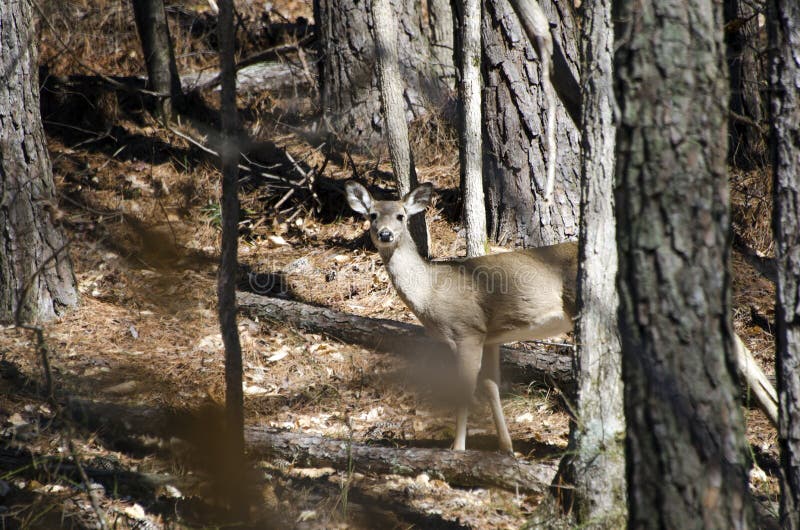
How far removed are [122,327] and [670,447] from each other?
18.5 feet

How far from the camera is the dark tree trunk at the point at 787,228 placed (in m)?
3.65

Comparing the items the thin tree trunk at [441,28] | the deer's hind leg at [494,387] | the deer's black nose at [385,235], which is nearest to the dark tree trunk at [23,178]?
the deer's black nose at [385,235]

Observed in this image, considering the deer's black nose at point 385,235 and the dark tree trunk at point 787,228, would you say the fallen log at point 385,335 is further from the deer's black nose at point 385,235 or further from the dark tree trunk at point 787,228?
the dark tree trunk at point 787,228

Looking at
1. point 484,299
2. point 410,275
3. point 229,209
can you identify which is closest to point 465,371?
point 484,299

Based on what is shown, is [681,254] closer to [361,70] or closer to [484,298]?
[484,298]

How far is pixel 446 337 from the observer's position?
6.29 meters

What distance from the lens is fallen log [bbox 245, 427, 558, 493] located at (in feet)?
16.3

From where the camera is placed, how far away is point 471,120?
286 inches

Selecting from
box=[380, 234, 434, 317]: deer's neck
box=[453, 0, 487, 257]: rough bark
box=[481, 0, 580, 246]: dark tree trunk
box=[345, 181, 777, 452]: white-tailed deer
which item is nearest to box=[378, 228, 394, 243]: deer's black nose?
box=[345, 181, 777, 452]: white-tailed deer

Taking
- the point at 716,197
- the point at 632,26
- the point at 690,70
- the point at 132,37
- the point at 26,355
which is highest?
the point at 132,37

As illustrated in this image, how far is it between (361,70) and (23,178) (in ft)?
14.6

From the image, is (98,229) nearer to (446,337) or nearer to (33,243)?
Result: (33,243)

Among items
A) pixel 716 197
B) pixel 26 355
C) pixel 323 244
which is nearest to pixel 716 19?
pixel 716 197

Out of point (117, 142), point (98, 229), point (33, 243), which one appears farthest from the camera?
point (117, 142)
